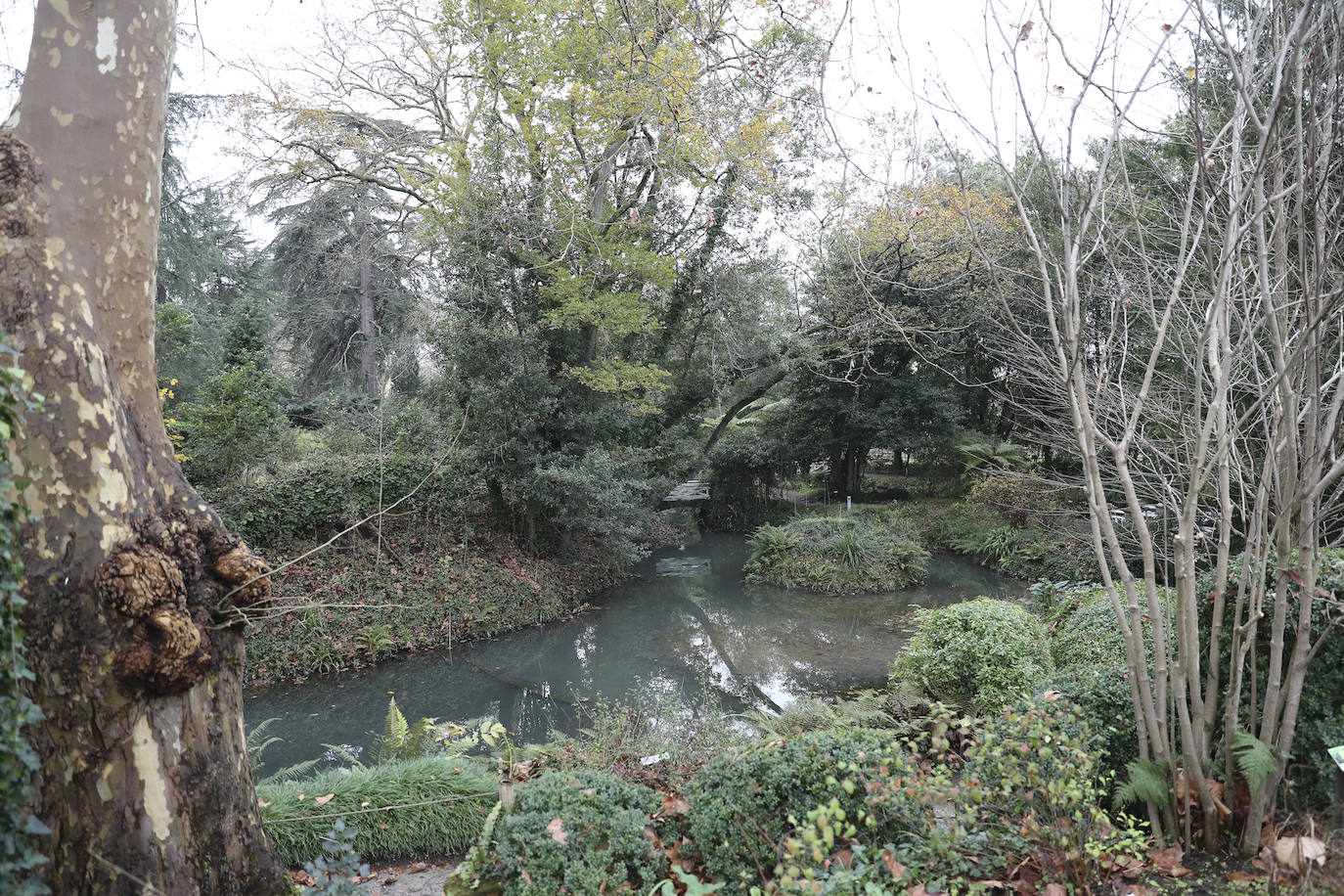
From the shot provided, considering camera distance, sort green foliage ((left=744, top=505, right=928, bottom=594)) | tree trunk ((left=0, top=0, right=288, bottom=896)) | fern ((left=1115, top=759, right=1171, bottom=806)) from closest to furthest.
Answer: tree trunk ((left=0, top=0, right=288, bottom=896))
fern ((left=1115, top=759, right=1171, bottom=806))
green foliage ((left=744, top=505, right=928, bottom=594))

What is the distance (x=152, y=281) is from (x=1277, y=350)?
170 inches

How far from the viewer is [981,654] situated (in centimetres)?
493

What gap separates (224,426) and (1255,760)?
33.3ft

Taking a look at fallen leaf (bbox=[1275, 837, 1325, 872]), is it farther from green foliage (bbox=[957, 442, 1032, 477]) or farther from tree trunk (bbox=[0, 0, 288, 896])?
green foliage (bbox=[957, 442, 1032, 477])

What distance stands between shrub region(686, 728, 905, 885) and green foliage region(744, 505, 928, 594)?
29.9ft

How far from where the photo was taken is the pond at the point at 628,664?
23.3ft

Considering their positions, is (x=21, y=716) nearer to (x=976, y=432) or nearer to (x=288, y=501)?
(x=288, y=501)

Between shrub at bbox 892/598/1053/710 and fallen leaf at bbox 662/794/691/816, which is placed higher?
fallen leaf at bbox 662/794/691/816

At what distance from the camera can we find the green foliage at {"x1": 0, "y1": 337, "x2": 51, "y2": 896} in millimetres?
1893

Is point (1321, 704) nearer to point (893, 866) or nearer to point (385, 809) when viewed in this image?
point (893, 866)

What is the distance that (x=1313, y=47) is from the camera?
239cm

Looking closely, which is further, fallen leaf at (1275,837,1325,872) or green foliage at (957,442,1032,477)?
green foliage at (957,442,1032,477)

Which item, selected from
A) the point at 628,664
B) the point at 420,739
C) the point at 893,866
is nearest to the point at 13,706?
the point at 893,866

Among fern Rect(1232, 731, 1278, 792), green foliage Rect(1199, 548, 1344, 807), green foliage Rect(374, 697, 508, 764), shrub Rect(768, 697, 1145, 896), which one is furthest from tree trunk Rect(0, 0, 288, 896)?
green foliage Rect(1199, 548, 1344, 807)
